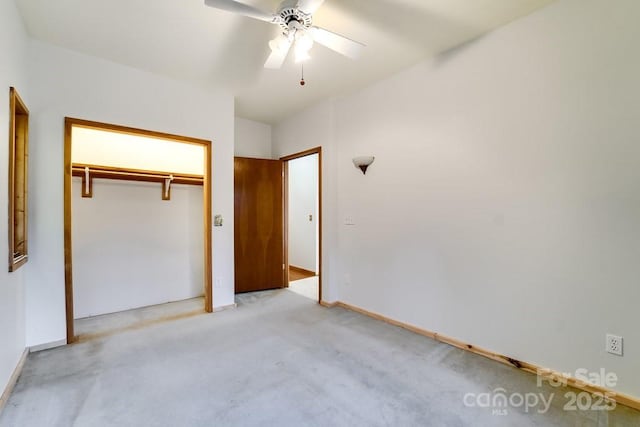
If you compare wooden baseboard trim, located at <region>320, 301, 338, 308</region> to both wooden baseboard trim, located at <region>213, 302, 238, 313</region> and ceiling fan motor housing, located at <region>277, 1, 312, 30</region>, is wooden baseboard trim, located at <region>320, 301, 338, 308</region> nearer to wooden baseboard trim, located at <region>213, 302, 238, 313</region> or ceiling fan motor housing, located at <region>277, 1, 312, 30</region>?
wooden baseboard trim, located at <region>213, 302, 238, 313</region>

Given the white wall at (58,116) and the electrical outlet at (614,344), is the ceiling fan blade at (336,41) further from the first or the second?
the electrical outlet at (614,344)

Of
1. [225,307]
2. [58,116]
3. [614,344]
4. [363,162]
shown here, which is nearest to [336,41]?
[363,162]

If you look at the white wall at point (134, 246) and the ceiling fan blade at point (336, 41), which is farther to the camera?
the white wall at point (134, 246)

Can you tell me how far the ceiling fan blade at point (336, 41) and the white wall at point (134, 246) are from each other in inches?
107

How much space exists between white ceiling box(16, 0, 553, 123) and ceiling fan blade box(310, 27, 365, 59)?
0.83ft

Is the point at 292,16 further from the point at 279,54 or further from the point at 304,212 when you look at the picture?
the point at 304,212

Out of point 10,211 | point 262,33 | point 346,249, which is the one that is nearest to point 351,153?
point 346,249

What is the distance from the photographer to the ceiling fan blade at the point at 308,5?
1681mm

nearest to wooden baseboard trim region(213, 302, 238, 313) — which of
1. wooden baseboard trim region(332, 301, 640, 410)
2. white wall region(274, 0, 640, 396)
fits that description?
white wall region(274, 0, 640, 396)

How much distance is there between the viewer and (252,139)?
15.0 ft

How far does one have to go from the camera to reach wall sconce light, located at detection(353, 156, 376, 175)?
10.6 feet

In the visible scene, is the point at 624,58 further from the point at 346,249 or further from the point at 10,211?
the point at 10,211

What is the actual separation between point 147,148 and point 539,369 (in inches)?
176

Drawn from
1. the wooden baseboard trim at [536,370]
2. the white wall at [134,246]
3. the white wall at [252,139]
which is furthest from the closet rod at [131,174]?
the wooden baseboard trim at [536,370]
